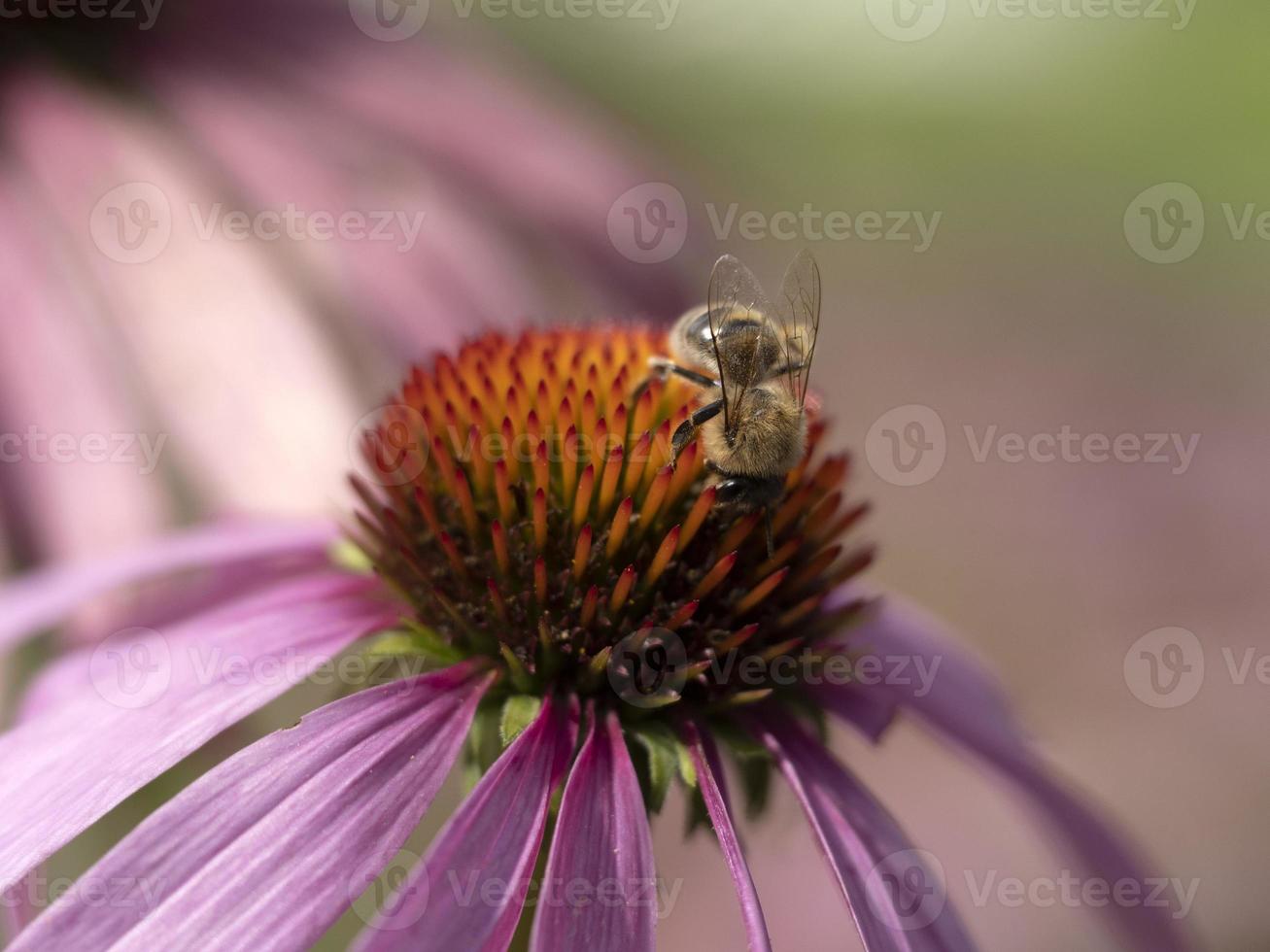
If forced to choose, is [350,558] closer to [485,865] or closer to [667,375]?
[667,375]

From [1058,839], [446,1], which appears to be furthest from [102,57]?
[446,1]

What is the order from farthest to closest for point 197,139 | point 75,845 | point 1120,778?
point 1120,778, point 197,139, point 75,845

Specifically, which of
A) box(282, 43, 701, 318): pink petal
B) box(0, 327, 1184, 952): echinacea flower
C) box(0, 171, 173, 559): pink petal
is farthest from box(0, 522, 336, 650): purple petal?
box(282, 43, 701, 318): pink petal

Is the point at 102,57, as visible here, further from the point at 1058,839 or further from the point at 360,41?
the point at 1058,839

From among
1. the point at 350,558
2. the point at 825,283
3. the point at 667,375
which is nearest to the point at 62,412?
the point at 350,558

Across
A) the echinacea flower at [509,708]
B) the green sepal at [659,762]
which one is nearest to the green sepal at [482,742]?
the echinacea flower at [509,708]
